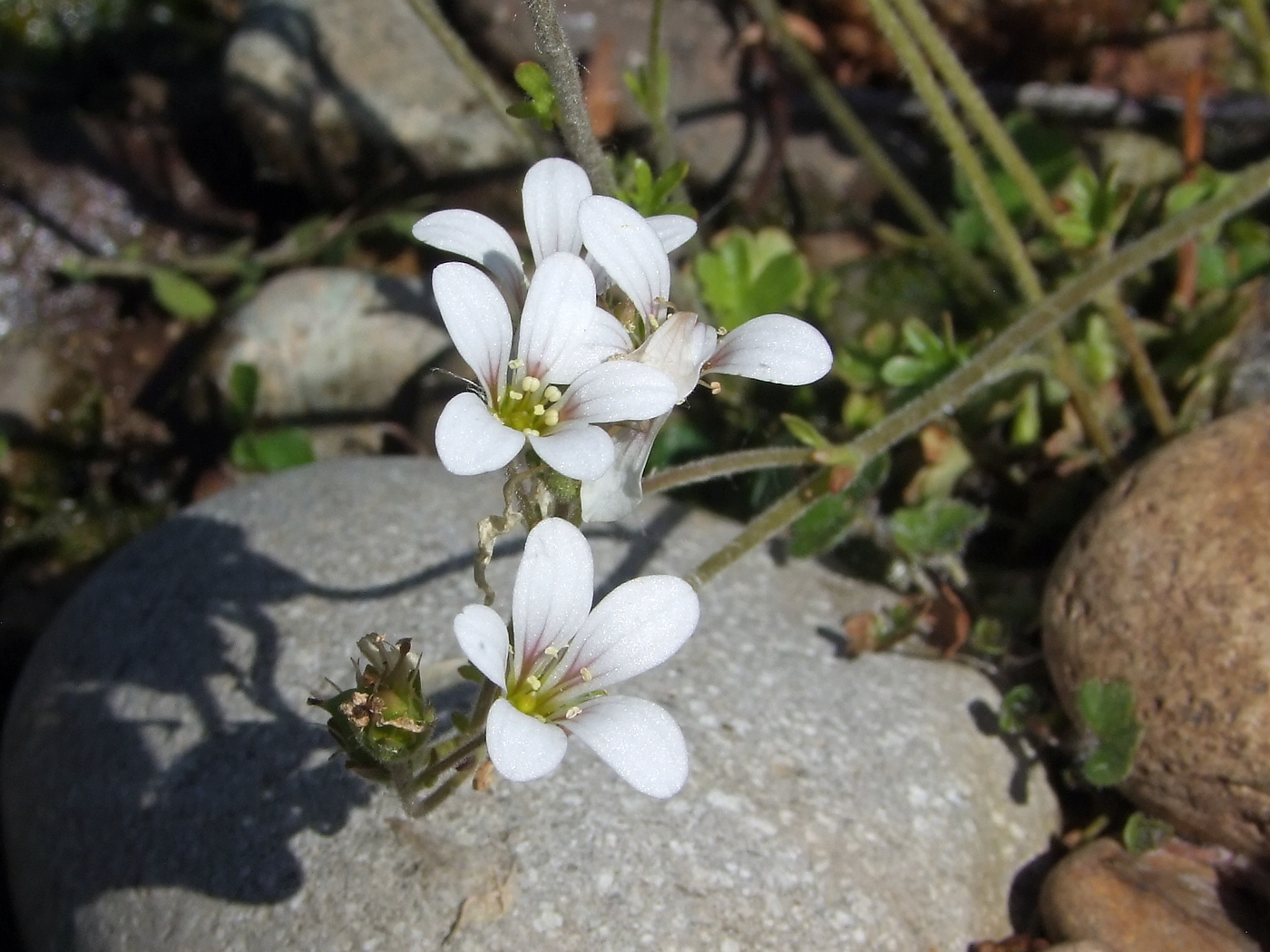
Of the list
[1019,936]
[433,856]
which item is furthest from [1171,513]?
[433,856]

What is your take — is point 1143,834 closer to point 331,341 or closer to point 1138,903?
point 1138,903

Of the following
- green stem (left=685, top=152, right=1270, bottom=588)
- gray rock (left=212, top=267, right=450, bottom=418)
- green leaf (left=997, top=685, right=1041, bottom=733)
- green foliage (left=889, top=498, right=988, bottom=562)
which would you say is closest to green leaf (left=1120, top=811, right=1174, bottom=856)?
green leaf (left=997, top=685, right=1041, bottom=733)

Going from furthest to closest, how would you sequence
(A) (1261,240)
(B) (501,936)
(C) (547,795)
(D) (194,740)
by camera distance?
(A) (1261,240), (D) (194,740), (C) (547,795), (B) (501,936)

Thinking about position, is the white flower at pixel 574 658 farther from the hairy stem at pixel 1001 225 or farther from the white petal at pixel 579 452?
the hairy stem at pixel 1001 225

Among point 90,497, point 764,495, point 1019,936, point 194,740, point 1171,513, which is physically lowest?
point 90,497

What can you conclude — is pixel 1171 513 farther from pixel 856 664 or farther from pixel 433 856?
pixel 433 856

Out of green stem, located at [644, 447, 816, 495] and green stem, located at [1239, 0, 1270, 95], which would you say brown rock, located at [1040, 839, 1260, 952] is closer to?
green stem, located at [644, 447, 816, 495]
